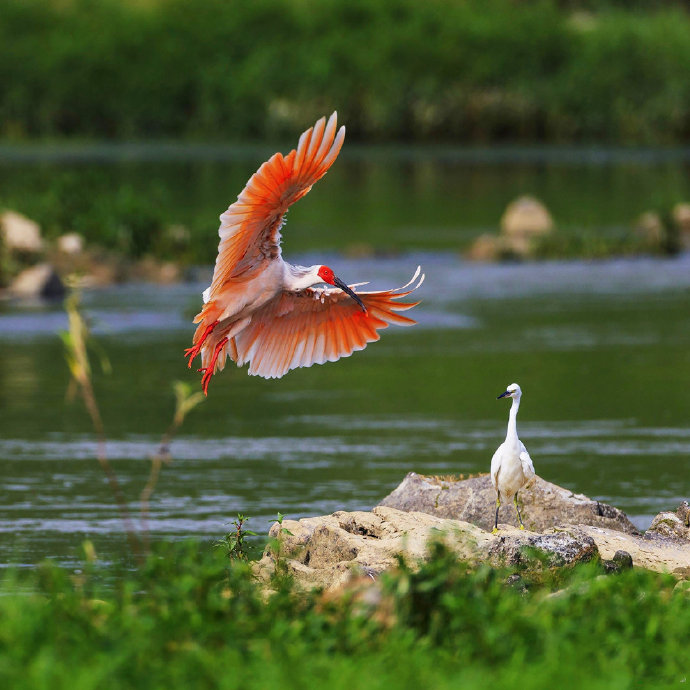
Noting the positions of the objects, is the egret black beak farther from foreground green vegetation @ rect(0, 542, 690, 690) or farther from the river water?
foreground green vegetation @ rect(0, 542, 690, 690)

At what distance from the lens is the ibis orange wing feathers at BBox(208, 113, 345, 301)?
9.45 metres

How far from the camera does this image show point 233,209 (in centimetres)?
984

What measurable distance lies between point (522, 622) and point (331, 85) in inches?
2383

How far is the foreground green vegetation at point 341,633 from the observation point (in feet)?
22.3

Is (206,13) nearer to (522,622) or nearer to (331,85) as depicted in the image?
(331,85)

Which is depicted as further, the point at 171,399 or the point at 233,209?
the point at 171,399

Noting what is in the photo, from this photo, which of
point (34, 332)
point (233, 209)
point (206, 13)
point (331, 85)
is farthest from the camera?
point (206, 13)

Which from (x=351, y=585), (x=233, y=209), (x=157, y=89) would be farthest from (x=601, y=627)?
(x=157, y=89)

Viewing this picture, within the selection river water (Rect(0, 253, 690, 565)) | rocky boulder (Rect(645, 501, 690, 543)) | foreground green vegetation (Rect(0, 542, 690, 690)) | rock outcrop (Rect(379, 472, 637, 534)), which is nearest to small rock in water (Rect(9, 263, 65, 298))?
river water (Rect(0, 253, 690, 565))

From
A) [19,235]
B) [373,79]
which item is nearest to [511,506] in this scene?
[19,235]

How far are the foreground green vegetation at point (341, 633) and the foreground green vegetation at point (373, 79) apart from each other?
195 ft

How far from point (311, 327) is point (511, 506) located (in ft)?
5.15

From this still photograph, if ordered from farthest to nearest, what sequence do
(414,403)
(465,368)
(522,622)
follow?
(465,368)
(414,403)
(522,622)

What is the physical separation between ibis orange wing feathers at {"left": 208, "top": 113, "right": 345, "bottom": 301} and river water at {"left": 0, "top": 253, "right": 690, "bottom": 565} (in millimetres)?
2137
